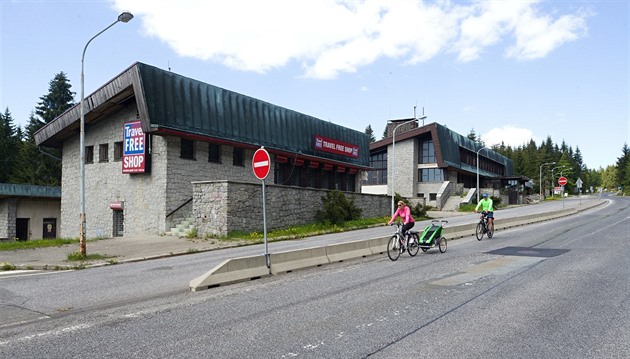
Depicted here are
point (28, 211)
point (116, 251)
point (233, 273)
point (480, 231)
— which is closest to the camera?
point (233, 273)

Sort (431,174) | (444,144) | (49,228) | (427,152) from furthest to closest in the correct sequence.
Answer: (427,152) → (431,174) → (444,144) → (49,228)

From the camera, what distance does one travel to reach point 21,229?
31.6m

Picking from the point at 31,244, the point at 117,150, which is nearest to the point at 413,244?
the point at 31,244

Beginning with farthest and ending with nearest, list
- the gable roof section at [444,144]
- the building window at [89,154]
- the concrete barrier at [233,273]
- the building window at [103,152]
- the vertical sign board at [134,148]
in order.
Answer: the gable roof section at [444,144] < the building window at [89,154] < the building window at [103,152] < the vertical sign board at [134,148] < the concrete barrier at [233,273]

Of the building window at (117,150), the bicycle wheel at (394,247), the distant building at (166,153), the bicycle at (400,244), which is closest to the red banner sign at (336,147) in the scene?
the distant building at (166,153)

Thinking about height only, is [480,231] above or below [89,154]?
below

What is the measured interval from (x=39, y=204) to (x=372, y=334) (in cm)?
3384

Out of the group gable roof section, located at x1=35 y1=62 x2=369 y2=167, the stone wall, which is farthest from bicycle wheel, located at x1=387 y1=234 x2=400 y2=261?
gable roof section, located at x1=35 y1=62 x2=369 y2=167

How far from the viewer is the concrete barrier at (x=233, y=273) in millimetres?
9203

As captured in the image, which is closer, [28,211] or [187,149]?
[187,149]

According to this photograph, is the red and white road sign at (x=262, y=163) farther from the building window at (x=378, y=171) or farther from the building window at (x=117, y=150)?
the building window at (x=378, y=171)

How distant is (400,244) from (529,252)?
4507 mm

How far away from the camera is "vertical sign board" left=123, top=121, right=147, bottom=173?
23.5 metres

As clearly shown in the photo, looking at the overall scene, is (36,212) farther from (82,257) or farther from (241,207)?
(82,257)
